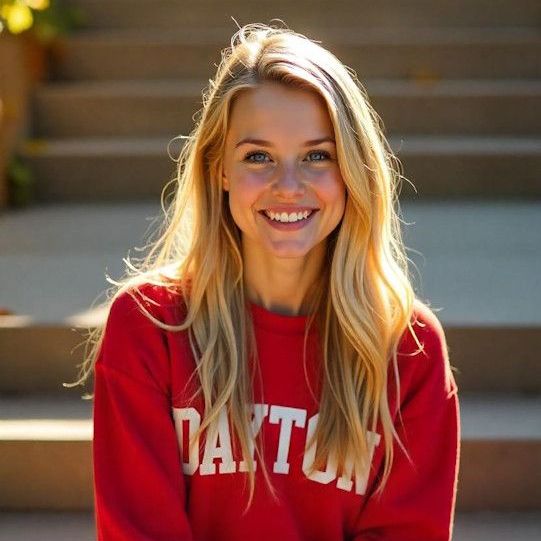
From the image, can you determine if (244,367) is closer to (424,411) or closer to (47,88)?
(424,411)

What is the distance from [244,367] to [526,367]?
1.21m

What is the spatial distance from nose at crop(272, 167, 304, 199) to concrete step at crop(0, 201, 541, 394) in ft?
3.04

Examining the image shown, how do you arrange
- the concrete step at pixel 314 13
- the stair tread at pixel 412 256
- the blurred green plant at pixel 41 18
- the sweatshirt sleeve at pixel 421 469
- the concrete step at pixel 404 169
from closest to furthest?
the sweatshirt sleeve at pixel 421 469
the stair tread at pixel 412 256
the blurred green plant at pixel 41 18
the concrete step at pixel 404 169
the concrete step at pixel 314 13

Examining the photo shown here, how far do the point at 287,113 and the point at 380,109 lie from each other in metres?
2.77

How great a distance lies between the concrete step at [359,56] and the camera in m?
4.85

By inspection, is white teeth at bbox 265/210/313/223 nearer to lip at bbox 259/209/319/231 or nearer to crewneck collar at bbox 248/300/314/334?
lip at bbox 259/209/319/231

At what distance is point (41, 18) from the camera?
471 centimetres

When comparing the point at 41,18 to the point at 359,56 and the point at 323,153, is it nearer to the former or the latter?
the point at 359,56

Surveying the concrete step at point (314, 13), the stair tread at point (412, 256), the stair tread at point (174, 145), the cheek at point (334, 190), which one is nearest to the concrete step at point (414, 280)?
the stair tread at point (412, 256)

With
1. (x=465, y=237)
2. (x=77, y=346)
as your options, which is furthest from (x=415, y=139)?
(x=77, y=346)

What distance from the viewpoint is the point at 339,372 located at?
204 cm

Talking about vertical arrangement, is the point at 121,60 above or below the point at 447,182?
above

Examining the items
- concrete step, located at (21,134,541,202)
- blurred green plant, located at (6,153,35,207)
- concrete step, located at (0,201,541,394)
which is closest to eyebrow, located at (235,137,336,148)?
concrete step, located at (0,201,541,394)

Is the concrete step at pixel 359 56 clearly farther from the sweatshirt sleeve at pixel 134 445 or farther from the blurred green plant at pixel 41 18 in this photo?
the sweatshirt sleeve at pixel 134 445
